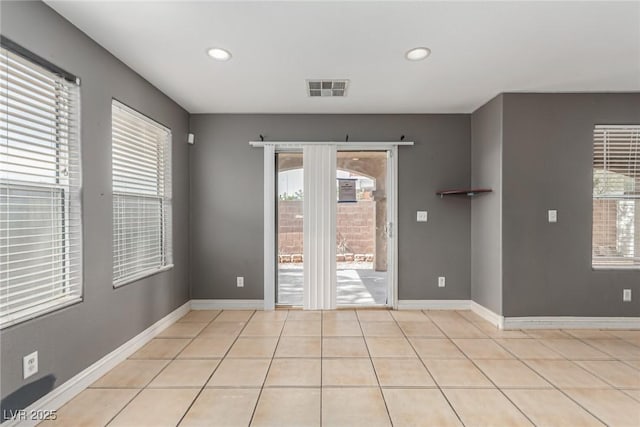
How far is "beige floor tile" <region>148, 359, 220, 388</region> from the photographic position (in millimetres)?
2221

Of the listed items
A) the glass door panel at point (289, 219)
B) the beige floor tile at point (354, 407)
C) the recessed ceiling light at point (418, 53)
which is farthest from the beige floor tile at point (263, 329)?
the recessed ceiling light at point (418, 53)

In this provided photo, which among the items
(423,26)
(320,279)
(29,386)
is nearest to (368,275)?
(320,279)

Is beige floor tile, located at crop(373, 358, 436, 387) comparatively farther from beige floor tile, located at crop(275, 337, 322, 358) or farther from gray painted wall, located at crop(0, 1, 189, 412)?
gray painted wall, located at crop(0, 1, 189, 412)

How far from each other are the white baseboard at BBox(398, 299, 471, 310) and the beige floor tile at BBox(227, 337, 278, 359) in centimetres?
172

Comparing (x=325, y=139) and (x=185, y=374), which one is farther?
(x=325, y=139)

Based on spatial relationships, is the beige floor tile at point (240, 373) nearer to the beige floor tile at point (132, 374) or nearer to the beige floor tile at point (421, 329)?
the beige floor tile at point (132, 374)

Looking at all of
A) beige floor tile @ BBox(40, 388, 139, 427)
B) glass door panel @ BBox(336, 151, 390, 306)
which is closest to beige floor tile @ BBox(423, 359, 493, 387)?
glass door panel @ BBox(336, 151, 390, 306)

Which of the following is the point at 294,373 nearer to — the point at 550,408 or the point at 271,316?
the point at 271,316

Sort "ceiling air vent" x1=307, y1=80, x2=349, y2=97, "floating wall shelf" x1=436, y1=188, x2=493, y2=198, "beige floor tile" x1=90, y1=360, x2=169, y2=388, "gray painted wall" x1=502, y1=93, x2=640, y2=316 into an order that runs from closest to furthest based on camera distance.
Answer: "beige floor tile" x1=90, y1=360, x2=169, y2=388 → "ceiling air vent" x1=307, y1=80, x2=349, y2=97 → "gray painted wall" x1=502, y1=93, x2=640, y2=316 → "floating wall shelf" x1=436, y1=188, x2=493, y2=198

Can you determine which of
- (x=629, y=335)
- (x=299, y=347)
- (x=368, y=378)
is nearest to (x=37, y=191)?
(x=299, y=347)

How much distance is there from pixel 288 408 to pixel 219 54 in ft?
8.26

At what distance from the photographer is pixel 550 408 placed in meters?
1.96

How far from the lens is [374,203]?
13.3 feet

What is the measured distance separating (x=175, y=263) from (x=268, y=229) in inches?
43.1
